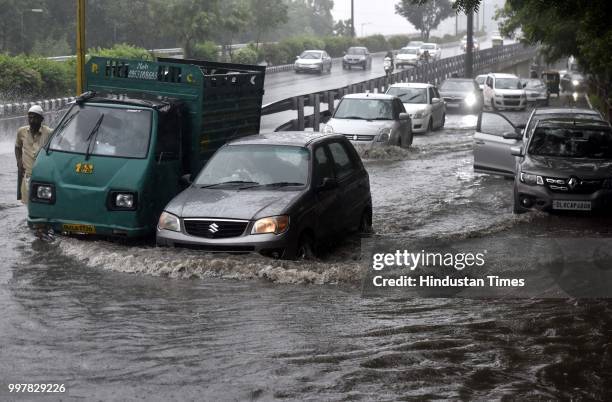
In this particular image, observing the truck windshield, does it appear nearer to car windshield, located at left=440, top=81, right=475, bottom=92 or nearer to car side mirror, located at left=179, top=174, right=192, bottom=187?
car side mirror, located at left=179, top=174, right=192, bottom=187

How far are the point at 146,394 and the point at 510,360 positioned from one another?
2640mm

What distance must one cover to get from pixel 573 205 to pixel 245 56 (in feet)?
177

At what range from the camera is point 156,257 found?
1073 cm

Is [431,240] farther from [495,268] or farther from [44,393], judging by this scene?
[44,393]

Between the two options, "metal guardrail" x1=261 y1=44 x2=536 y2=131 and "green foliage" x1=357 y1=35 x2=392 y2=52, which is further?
"green foliage" x1=357 y1=35 x2=392 y2=52

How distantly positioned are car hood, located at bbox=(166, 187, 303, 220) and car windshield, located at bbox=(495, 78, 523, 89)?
3226 cm

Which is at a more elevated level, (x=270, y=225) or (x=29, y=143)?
(x=29, y=143)

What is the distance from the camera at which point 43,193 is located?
1192 centimetres

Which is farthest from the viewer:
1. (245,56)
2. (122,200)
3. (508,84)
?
(245,56)

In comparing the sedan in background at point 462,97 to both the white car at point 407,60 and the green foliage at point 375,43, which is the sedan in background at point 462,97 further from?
the green foliage at point 375,43

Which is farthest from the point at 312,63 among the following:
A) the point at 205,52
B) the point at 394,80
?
the point at 394,80

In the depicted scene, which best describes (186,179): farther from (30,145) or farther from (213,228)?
(30,145)

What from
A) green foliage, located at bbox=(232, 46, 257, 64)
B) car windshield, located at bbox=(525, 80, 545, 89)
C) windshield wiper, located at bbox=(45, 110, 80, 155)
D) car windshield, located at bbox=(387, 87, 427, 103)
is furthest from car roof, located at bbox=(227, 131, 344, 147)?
green foliage, located at bbox=(232, 46, 257, 64)

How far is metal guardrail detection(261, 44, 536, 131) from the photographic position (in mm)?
25953
